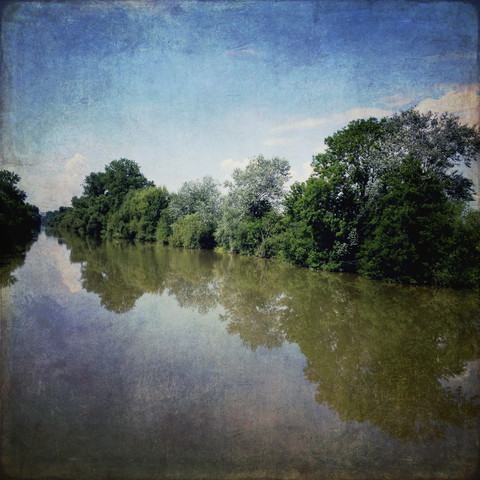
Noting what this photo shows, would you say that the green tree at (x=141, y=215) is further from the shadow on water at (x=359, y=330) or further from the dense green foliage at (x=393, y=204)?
the shadow on water at (x=359, y=330)

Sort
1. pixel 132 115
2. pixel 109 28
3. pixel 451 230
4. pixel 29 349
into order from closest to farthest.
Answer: pixel 29 349 → pixel 109 28 → pixel 132 115 → pixel 451 230

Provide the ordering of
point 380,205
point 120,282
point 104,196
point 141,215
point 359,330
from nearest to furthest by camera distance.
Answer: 1. point 359,330
2. point 120,282
3. point 380,205
4. point 141,215
5. point 104,196

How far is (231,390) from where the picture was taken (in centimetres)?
464

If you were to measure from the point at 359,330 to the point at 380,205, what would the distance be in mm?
10310

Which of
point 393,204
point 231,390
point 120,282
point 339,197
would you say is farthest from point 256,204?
point 231,390

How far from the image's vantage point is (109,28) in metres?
6.73

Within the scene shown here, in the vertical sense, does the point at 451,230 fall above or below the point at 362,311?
above

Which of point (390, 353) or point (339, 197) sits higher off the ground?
point (339, 197)

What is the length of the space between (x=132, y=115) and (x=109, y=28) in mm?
2435

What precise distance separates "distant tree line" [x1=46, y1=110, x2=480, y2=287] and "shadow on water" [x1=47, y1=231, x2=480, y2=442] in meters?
1.53

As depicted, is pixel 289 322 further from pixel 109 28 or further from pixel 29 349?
pixel 109 28

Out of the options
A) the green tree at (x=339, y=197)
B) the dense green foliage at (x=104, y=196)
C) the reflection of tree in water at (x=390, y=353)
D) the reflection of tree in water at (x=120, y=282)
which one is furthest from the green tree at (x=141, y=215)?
the reflection of tree in water at (x=390, y=353)

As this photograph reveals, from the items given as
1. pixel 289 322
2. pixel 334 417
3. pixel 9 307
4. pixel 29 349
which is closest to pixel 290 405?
pixel 334 417

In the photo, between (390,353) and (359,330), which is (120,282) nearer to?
(359,330)
